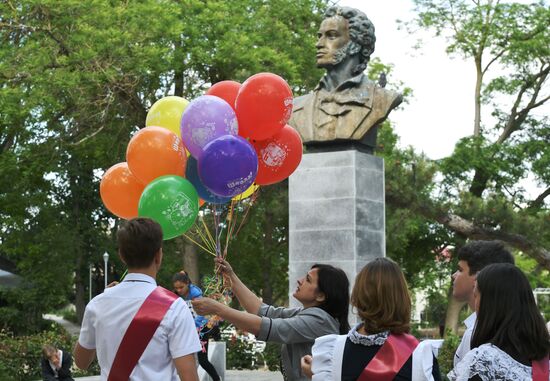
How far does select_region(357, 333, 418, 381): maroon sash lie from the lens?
3.61 meters

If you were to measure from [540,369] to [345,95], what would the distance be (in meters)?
8.45

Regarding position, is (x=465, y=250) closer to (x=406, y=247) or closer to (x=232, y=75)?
(x=232, y=75)

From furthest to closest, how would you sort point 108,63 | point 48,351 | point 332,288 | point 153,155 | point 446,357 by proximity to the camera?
point 108,63 < point 446,357 < point 48,351 < point 153,155 < point 332,288

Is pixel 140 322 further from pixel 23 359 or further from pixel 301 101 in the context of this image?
pixel 23 359

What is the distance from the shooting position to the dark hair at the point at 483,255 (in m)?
4.66

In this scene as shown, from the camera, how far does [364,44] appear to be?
38.9 feet

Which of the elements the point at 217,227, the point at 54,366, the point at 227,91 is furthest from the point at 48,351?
the point at 217,227

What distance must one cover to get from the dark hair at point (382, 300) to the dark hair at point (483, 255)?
101cm

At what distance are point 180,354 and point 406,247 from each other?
2930cm

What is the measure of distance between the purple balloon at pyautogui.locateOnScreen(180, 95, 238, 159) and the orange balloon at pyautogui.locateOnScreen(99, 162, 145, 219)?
19.2 inches

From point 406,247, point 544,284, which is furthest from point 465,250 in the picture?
point 544,284

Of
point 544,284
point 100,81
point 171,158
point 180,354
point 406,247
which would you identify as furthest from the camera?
point 544,284

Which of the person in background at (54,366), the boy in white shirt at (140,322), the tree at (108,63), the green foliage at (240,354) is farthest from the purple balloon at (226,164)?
the tree at (108,63)

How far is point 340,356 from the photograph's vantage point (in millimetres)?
3676
